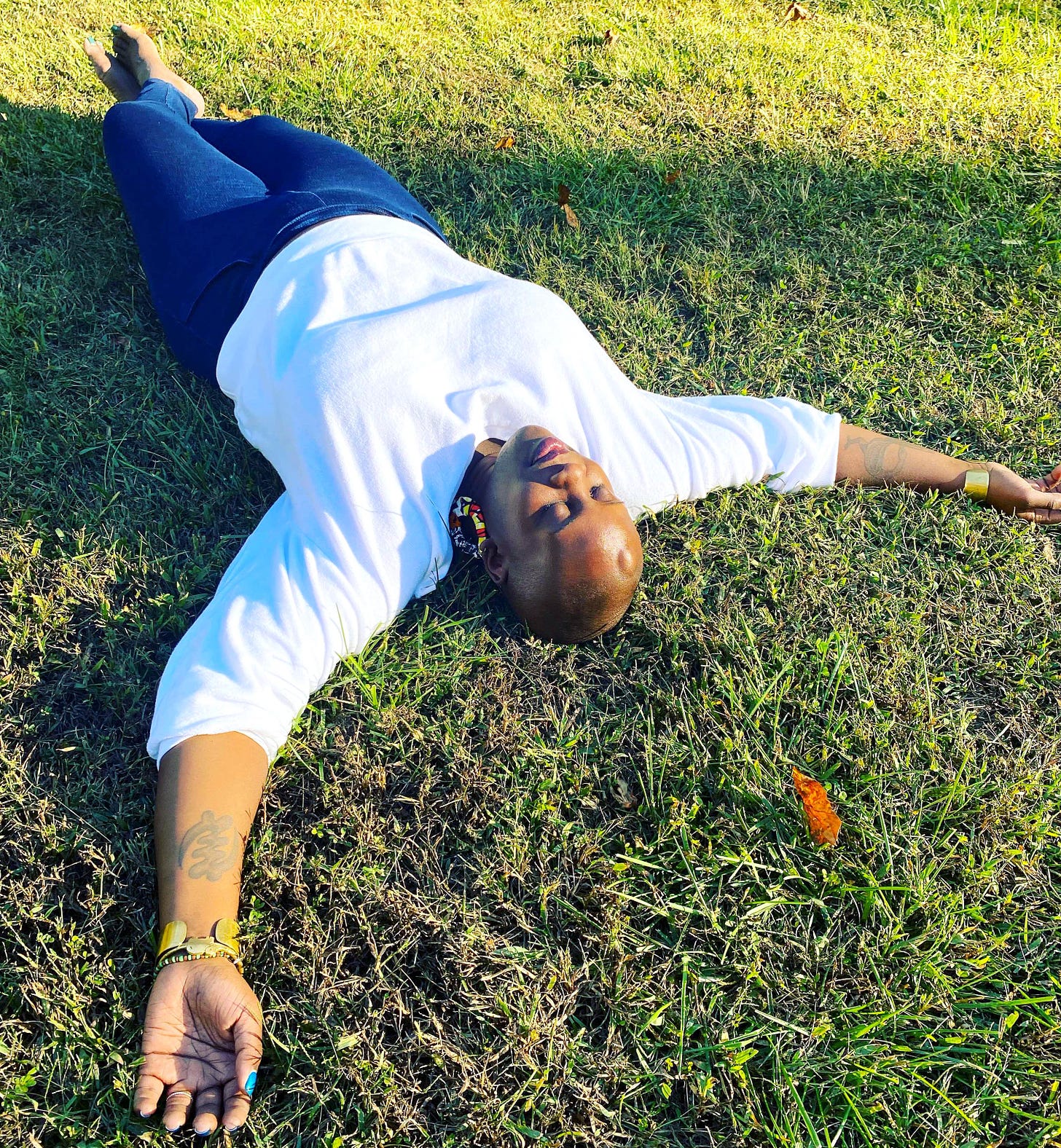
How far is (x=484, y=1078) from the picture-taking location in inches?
80.0

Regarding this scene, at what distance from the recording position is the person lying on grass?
215cm

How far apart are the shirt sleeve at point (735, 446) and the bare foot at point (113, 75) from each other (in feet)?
9.94

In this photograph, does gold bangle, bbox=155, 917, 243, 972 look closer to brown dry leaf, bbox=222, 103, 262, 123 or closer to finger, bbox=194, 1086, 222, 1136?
finger, bbox=194, 1086, 222, 1136

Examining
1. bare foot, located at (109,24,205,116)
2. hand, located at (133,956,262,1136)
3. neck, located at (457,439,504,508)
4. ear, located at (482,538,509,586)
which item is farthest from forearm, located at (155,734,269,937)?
A: bare foot, located at (109,24,205,116)

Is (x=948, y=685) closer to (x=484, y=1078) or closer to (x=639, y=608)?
(x=639, y=608)

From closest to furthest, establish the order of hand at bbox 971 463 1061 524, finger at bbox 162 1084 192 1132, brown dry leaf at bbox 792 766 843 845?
finger at bbox 162 1084 192 1132 < brown dry leaf at bbox 792 766 843 845 < hand at bbox 971 463 1061 524

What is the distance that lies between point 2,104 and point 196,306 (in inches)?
89.1

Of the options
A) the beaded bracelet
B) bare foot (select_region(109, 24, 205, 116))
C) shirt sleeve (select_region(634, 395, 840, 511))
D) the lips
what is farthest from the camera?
bare foot (select_region(109, 24, 205, 116))

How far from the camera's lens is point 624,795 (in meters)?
2.47

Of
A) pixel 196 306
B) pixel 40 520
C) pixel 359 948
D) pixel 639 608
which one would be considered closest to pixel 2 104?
pixel 196 306

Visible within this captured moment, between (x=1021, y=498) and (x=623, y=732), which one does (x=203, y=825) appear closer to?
(x=623, y=732)

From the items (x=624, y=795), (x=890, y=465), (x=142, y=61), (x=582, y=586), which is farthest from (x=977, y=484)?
(x=142, y=61)

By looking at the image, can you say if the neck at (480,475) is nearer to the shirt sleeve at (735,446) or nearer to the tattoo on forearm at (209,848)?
the shirt sleeve at (735,446)

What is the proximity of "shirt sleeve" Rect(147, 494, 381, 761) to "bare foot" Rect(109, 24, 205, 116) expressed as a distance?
2664mm
